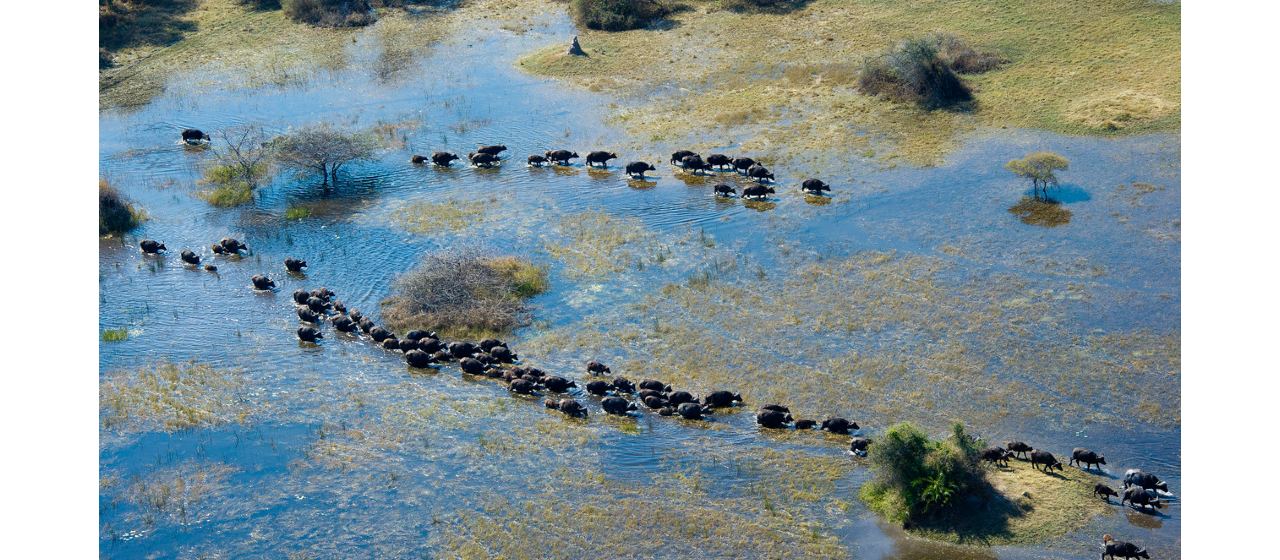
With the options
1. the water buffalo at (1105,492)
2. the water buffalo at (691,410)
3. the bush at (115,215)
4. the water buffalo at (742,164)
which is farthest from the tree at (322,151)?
the water buffalo at (1105,492)

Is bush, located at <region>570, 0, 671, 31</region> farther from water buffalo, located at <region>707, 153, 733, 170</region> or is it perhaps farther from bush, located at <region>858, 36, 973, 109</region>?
water buffalo, located at <region>707, 153, 733, 170</region>

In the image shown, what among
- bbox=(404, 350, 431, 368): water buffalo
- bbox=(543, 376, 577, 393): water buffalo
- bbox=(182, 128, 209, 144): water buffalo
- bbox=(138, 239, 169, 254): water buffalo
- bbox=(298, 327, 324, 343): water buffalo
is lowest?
bbox=(543, 376, 577, 393): water buffalo

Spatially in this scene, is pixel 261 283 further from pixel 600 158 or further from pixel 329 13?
pixel 329 13

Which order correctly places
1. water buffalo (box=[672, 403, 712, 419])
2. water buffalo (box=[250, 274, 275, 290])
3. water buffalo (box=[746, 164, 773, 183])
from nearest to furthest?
water buffalo (box=[672, 403, 712, 419]) < water buffalo (box=[250, 274, 275, 290]) < water buffalo (box=[746, 164, 773, 183])

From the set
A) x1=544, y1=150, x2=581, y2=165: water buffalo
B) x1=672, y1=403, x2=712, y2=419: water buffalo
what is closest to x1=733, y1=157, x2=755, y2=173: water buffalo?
x1=544, y1=150, x2=581, y2=165: water buffalo

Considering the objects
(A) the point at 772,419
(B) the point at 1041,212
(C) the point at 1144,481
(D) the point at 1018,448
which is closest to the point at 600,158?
(B) the point at 1041,212
